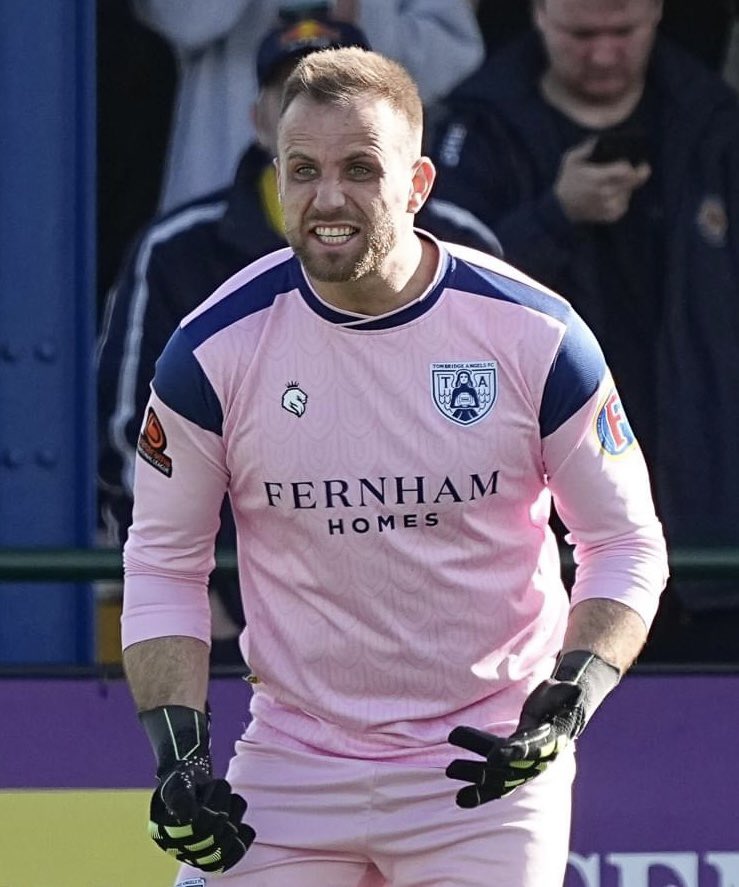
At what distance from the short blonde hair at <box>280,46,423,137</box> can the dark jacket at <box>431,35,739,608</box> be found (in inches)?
→ 90.2

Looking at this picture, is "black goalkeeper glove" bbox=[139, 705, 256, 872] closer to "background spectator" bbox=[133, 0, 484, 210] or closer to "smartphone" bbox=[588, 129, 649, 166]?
"background spectator" bbox=[133, 0, 484, 210]

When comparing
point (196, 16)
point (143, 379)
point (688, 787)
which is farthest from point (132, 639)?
point (196, 16)

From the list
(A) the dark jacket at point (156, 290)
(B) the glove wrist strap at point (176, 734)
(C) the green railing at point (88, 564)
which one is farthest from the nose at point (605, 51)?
(B) the glove wrist strap at point (176, 734)

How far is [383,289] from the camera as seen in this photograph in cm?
301

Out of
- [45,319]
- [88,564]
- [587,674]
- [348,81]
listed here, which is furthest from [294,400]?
[45,319]

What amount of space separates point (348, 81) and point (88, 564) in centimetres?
161

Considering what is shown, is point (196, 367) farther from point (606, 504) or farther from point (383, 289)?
point (606, 504)

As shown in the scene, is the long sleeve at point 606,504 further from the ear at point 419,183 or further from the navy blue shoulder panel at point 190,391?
the navy blue shoulder panel at point 190,391

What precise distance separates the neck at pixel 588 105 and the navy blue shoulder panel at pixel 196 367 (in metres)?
2.49

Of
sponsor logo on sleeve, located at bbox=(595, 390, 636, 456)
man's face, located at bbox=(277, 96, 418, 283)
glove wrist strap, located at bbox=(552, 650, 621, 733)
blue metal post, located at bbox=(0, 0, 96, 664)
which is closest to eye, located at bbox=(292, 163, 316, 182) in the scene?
man's face, located at bbox=(277, 96, 418, 283)

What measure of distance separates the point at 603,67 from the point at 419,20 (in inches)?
21.1

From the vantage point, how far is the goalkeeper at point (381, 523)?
9.72 feet

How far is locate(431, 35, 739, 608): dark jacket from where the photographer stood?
533 centimetres

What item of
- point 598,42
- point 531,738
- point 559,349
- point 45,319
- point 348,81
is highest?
point 348,81
